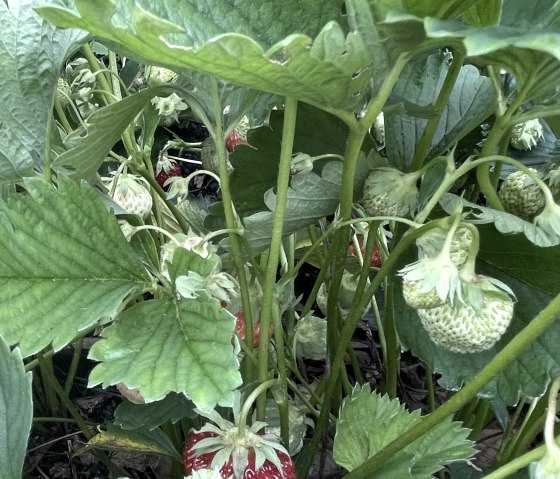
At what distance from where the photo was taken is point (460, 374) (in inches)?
27.3

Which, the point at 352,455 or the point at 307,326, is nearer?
the point at 352,455

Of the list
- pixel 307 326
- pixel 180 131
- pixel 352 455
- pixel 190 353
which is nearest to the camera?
pixel 190 353

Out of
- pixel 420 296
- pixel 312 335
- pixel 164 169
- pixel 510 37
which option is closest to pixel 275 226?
pixel 420 296

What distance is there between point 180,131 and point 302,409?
3.21ft

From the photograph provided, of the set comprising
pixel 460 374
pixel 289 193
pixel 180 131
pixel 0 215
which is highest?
pixel 0 215

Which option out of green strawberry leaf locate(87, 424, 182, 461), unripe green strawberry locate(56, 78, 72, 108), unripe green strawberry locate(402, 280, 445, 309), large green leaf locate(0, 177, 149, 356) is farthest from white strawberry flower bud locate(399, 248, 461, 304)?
unripe green strawberry locate(56, 78, 72, 108)

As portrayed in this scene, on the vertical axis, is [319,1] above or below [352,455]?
above

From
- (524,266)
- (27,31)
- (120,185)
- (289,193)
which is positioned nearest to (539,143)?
(524,266)

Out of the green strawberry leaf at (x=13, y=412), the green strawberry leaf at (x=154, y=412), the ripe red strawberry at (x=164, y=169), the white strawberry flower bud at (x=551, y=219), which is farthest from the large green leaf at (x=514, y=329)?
the ripe red strawberry at (x=164, y=169)

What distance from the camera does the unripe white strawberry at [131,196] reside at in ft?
2.52

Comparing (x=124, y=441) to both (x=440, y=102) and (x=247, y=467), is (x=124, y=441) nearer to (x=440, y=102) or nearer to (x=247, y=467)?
(x=247, y=467)

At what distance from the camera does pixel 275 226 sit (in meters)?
0.55

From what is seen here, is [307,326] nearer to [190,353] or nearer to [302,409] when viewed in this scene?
[302,409]

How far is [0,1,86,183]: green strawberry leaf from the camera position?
59 centimetres
